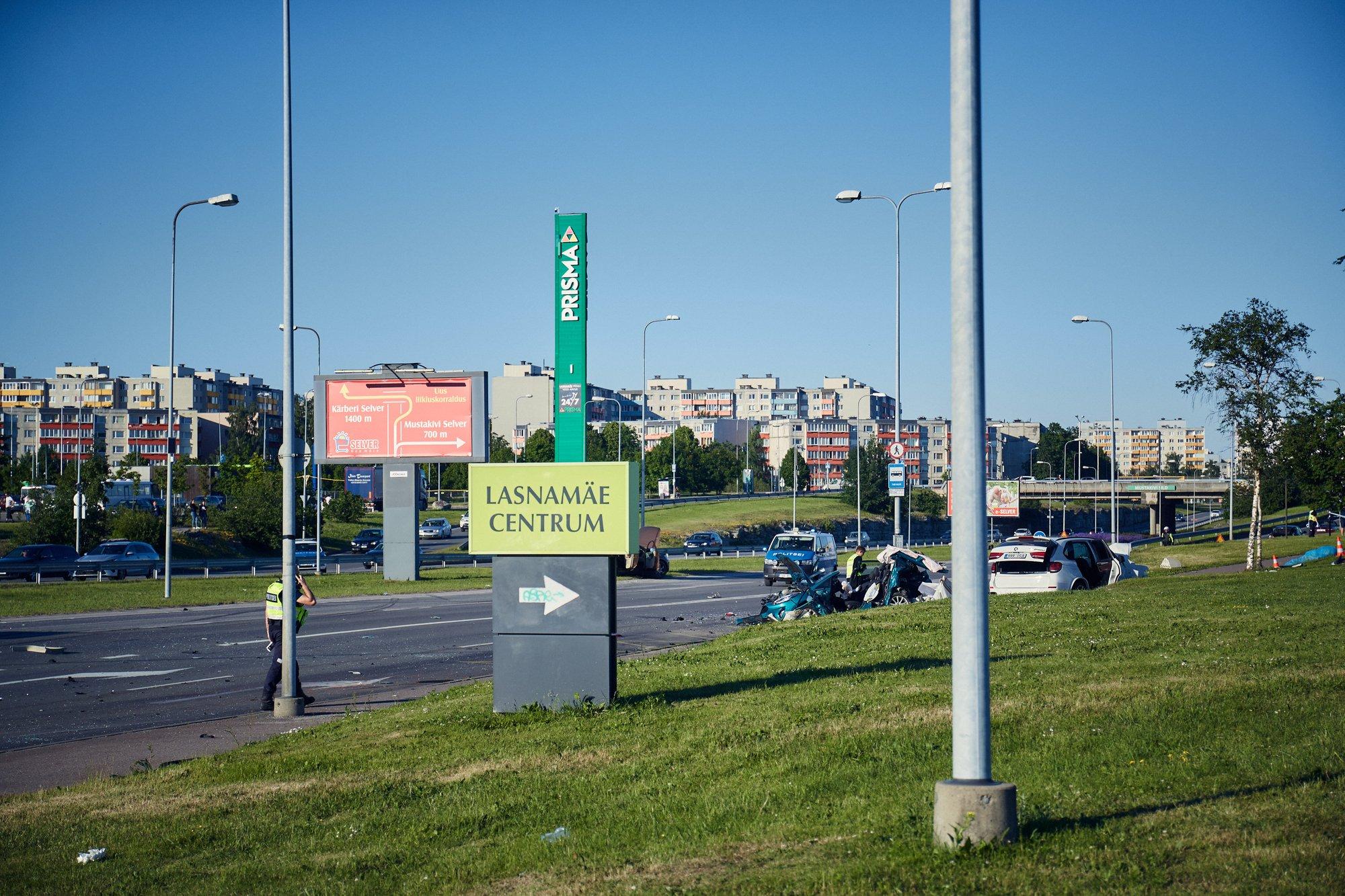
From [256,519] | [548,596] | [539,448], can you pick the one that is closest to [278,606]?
[548,596]

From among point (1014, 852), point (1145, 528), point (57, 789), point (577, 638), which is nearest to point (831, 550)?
point (577, 638)

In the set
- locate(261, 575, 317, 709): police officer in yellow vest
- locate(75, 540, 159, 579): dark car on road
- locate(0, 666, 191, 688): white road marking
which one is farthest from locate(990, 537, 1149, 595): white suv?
locate(75, 540, 159, 579): dark car on road

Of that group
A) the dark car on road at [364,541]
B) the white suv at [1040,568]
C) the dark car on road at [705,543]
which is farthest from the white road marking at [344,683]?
the dark car on road at [705,543]

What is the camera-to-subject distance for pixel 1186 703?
9.43 meters

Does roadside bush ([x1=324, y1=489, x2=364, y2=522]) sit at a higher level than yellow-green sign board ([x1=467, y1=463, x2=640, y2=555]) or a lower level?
lower

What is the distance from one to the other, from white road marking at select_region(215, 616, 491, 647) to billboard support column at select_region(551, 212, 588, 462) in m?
8.51

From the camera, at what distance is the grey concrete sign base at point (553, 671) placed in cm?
1190

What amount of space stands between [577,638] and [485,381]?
101 feet

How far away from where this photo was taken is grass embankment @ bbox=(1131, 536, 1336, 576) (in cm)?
4470

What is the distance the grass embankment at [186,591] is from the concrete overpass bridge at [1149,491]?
66.8 metres

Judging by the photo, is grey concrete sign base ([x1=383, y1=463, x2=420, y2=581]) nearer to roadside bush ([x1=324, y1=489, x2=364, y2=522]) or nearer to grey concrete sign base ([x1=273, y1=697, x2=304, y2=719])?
grey concrete sign base ([x1=273, y1=697, x2=304, y2=719])

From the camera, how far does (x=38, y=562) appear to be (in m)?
46.0

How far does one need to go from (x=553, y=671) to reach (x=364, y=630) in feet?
46.3

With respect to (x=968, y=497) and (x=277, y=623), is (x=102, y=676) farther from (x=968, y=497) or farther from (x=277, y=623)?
(x=968, y=497)
